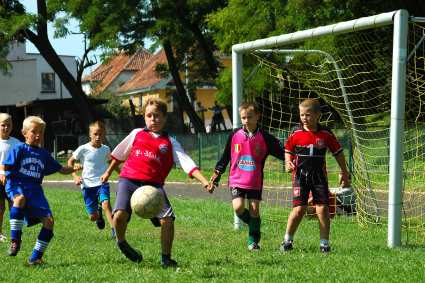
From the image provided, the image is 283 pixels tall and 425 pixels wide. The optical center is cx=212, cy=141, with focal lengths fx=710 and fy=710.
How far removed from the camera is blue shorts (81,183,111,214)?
10575mm

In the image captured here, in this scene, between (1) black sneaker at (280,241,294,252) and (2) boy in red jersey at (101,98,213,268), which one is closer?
(2) boy in red jersey at (101,98,213,268)

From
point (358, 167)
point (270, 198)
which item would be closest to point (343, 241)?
point (358, 167)

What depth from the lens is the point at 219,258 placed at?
25.4 feet

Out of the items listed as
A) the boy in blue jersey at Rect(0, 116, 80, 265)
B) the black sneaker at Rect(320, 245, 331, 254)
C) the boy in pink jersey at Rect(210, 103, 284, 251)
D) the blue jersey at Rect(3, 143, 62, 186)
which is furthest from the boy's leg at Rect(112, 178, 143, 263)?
the black sneaker at Rect(320, 245, 331, 254)

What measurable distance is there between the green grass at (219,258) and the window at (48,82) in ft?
155

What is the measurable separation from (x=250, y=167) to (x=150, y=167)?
1.60 metres

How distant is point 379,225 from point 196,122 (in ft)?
82.8

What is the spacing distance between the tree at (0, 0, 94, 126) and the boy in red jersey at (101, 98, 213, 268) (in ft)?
83.6

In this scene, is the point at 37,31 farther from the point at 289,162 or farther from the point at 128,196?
the point at 128,196

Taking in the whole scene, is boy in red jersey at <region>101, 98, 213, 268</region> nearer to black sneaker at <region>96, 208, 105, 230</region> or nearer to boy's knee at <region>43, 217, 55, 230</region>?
boy's knee at <region>43, 217, 55, 230</region>

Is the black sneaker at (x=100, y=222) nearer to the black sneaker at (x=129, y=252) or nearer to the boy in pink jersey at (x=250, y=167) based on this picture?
the boy in pink jersey at (x=250, y=167)

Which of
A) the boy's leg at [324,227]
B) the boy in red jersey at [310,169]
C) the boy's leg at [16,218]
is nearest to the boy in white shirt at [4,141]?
the boy's leg at [16,218]

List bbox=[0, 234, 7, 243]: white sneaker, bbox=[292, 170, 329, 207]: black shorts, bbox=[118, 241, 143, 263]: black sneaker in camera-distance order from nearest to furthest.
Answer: bbox=[118, 241, 143, 263]: black sneaker < bbox=[292, 170, 329, 207]: black shorts < bbox=[0, 234, 7, 243]: white sneaker

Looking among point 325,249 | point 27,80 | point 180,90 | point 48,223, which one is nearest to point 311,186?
point 325,249
